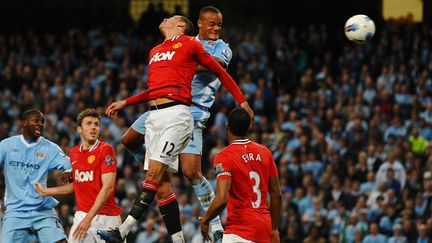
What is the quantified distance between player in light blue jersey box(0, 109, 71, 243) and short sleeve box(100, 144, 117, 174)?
22.1 inches

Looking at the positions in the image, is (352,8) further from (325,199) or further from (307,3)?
(325,199)

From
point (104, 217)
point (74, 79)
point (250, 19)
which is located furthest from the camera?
point (74, 79)

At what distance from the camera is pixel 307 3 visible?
2820cm

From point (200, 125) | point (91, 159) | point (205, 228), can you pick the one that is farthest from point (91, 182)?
point (205, 228)

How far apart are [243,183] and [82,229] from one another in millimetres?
2146

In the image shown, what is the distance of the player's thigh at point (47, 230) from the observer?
12.6 metres

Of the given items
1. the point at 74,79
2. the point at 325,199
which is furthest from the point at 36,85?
the point at 325,199

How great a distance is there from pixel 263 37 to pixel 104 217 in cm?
1441

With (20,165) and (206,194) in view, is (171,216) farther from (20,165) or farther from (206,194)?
(20,165)

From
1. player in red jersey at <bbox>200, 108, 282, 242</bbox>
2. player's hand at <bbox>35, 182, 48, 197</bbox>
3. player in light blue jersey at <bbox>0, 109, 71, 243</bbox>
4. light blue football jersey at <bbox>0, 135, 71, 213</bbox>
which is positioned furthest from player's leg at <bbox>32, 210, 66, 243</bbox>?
player in red jersey at <bbox>200, 108, 282, 242</bbox>

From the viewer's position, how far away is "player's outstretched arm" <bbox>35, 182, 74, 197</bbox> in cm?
1216

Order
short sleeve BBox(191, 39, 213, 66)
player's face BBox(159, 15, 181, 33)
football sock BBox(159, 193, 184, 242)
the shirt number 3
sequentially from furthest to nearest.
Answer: football sock BBox(159, 193, 184, 242), player's face BBox(159, 15, 181, 33), short sleeve BBox(191, 39, 213, 66), the shirt number 3

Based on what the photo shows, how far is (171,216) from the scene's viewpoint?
477 inches

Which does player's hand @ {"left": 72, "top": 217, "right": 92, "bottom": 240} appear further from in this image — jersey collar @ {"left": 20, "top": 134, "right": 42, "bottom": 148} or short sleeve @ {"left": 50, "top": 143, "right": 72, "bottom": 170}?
jersey collar @ {"left": 20, "top": 134, "right": 42, "bottom": 148}
